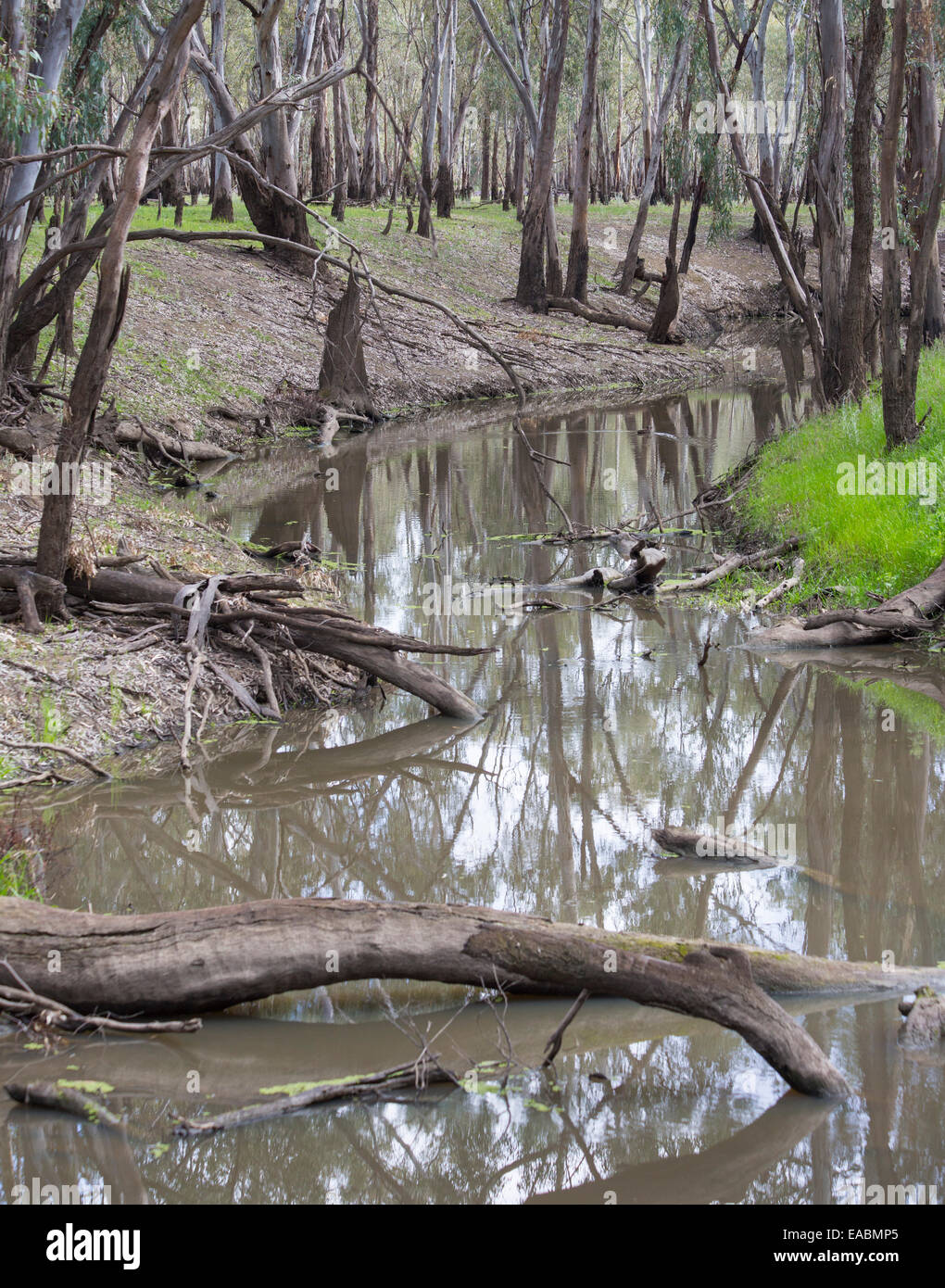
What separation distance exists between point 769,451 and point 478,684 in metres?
5.94

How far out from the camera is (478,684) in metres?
6.95

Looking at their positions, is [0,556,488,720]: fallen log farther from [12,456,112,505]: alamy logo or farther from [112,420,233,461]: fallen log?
[112,420,233,461]: fallen log

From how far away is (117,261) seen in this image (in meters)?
5.60

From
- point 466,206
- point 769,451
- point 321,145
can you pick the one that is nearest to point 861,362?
point 769,451

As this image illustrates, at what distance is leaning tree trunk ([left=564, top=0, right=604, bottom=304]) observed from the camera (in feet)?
79.8

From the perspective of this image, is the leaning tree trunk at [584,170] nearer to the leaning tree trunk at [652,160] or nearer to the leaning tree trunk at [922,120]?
the leaning tree trunk at [652,160]

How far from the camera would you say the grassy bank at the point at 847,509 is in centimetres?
789

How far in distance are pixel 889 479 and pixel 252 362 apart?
10.7m

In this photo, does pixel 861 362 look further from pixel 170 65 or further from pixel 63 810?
pixel 63 810

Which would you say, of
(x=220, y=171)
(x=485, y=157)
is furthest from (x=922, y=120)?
(x=485, y=157)

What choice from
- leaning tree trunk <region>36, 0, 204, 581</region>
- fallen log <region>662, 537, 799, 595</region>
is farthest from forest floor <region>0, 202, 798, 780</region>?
fallen log <region>662, 537, 799, 595</region>

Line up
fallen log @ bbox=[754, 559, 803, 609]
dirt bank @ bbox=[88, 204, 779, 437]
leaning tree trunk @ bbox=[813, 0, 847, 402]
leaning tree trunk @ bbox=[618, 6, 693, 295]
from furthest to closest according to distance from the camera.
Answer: leaning tree trunk @ bbox=[618, 6, 693, 295] < dirt bank @ bbox=[88, 204, 779, 437] < leaning tree trunk @ bbox=[813, 0, 847, 402] < fallen log @ bbox=[754, 559, 803, 609]

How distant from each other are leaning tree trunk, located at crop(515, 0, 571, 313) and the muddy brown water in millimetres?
16336
